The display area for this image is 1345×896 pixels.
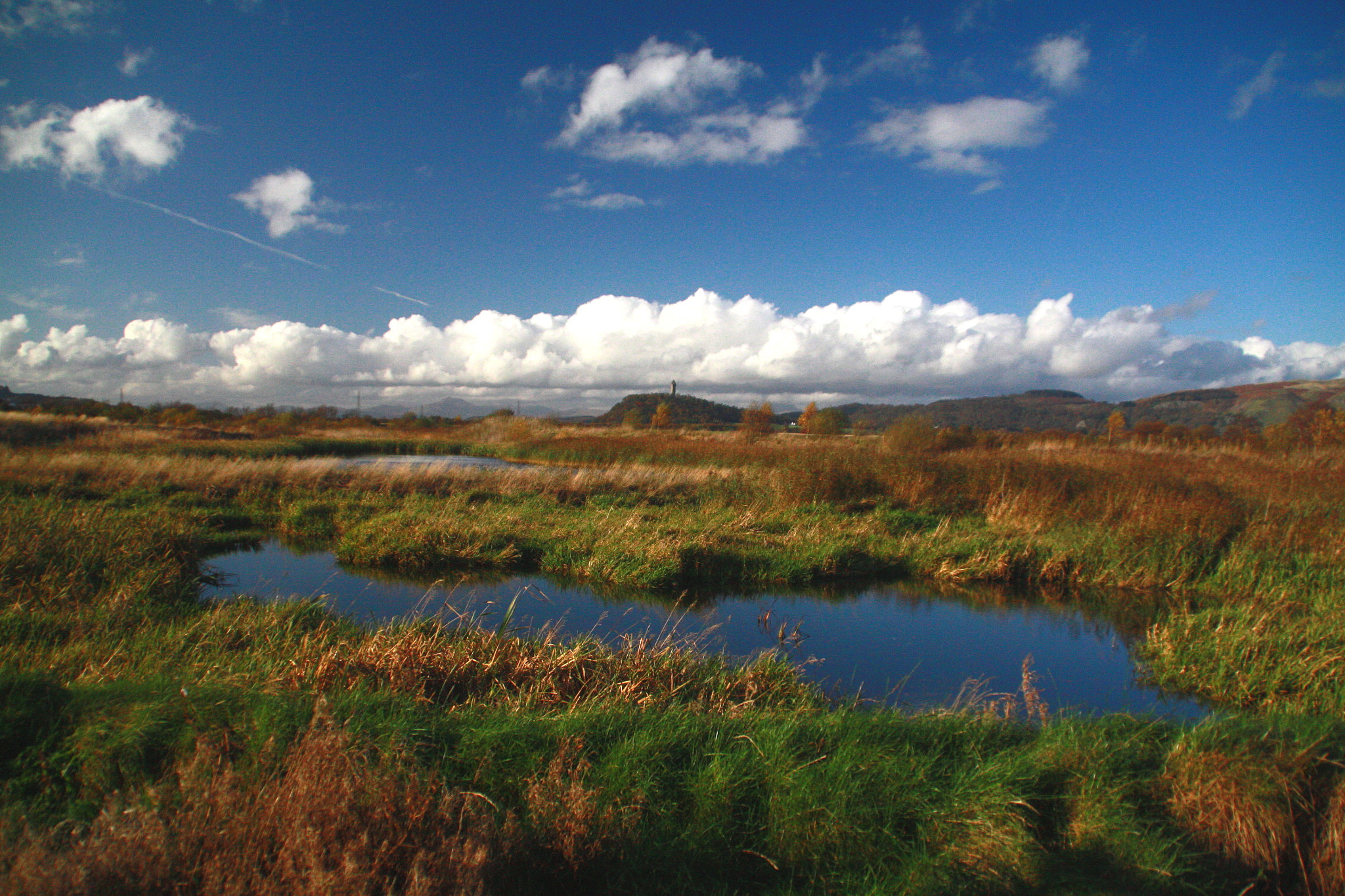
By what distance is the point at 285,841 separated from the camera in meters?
2.42

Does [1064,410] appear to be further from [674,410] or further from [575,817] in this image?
[575,817]

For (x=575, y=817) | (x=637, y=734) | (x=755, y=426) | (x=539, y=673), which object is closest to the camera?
(x=575, y=817)

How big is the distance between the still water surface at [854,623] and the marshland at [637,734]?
12.4 inches

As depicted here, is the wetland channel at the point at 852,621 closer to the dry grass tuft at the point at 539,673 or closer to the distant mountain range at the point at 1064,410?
the dry grass tuft at the point at 539,673

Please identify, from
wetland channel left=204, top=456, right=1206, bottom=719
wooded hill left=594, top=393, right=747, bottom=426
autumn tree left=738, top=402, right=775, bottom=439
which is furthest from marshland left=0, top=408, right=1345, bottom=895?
wooded hill left=594, top=393, right=747, bottom=426

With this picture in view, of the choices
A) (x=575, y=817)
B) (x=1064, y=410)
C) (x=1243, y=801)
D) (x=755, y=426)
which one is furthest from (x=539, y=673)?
(x=1064, y=410)

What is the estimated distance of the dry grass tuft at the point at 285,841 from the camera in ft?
7.34

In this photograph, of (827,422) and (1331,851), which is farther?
(827,422)

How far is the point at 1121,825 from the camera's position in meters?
3.31

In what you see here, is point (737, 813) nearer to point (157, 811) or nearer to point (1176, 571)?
point (157, 811)

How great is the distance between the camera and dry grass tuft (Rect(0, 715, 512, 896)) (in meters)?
2.24

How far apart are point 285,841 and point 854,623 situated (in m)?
7.28

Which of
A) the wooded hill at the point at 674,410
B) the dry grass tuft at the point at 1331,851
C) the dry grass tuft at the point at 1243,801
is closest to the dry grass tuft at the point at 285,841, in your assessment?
the dry grass tuft at the point at 1243,801

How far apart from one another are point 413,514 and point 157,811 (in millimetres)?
10368
